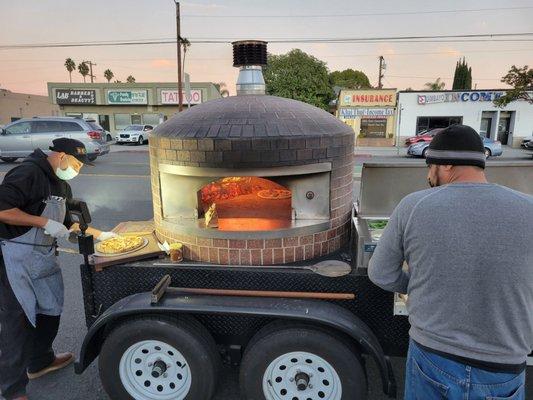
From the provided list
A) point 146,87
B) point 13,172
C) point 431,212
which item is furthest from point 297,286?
point 146,87

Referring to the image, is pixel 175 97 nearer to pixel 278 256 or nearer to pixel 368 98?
pixel 368 98

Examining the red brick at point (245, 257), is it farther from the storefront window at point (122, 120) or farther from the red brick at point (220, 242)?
the storefront window at point (122, 120)

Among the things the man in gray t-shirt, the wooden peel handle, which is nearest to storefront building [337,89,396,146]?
the wooden peel handle

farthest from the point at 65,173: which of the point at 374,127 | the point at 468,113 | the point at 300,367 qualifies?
the point at 468,113

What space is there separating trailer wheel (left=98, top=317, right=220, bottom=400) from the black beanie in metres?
2.13

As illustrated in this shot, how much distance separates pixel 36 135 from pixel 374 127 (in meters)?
23.5

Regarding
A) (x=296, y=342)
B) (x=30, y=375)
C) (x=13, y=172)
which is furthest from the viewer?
(x=30, y=375)

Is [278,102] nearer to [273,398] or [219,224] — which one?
[219,224]

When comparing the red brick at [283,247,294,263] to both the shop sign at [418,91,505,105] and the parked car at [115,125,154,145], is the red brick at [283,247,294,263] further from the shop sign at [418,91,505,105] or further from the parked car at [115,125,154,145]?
the shop sign at [418,91,505,105]

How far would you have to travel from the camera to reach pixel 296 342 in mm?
2805

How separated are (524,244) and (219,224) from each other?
2.59m

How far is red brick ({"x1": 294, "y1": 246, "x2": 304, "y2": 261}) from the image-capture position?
142 inches

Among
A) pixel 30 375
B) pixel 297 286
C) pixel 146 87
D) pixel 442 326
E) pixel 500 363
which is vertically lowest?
pixel 30 375

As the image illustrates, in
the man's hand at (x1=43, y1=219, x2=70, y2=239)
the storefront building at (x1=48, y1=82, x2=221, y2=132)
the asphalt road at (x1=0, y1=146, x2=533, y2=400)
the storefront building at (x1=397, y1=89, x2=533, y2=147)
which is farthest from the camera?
the storefront building at (x1=48, y1=82, x2=221, y2=132)
